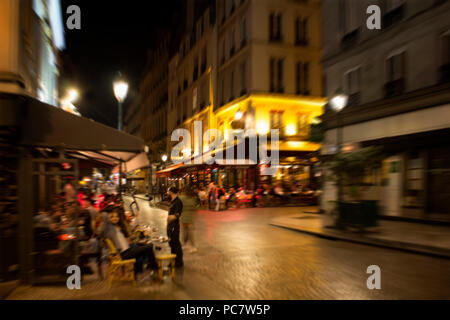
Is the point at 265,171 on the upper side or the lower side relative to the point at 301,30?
lower

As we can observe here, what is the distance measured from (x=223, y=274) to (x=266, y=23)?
21730 mm

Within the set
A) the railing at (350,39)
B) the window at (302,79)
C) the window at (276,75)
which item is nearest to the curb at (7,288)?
the railing at (350,39)

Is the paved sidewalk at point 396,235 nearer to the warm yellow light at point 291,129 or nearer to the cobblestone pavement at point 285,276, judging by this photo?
the cobblestone pavement at point 285,276

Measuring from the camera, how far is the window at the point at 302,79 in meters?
25.4

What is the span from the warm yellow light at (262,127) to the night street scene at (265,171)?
0.26ft

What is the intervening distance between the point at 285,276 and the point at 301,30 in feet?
75.4

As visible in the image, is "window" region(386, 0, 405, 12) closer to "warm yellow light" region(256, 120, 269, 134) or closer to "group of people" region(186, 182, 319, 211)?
"group of people" region(186, 182, 319, 211)

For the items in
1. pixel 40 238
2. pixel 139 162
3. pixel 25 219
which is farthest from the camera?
pixel 139 162

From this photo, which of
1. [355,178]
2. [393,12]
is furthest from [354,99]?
[355,178]

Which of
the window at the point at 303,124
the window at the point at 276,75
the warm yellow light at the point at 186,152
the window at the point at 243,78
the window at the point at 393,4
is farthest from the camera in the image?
the warm yellow light at the point at 186,152

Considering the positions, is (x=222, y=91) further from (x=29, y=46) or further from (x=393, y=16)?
(x=29, y=46)

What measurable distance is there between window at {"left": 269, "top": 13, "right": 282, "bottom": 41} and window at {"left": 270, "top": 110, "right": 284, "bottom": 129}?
5.33m

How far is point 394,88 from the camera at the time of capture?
1357cm

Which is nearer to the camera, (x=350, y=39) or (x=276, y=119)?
(x=350, y=39)
